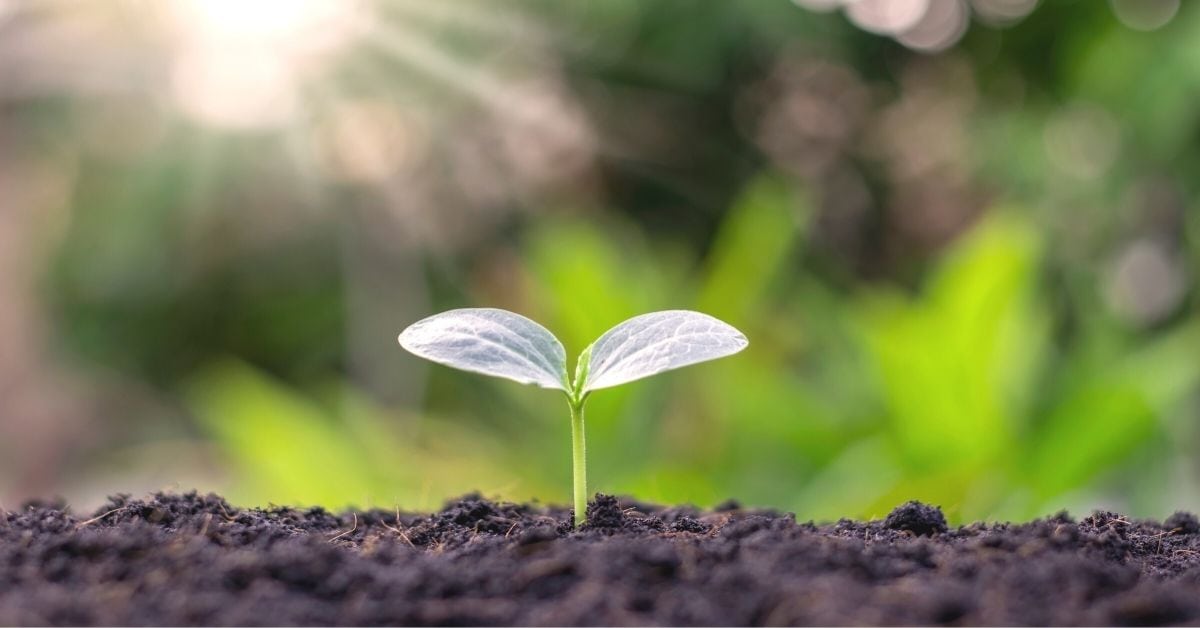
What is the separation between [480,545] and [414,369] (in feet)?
11.2

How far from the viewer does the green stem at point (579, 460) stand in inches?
28.8

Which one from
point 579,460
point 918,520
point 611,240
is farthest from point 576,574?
point 611,240

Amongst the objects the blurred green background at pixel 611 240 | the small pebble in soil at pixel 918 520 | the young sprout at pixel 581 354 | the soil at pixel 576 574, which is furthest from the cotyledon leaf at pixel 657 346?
the blurred green background at pixel 611 240

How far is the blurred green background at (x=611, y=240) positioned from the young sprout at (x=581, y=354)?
1662 millimetres

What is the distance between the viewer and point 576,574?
592 mm

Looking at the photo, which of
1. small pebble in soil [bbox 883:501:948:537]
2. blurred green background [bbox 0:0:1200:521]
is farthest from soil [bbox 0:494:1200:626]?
blurred green background [bbox 0:0:1200:521]

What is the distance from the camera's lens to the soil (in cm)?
53

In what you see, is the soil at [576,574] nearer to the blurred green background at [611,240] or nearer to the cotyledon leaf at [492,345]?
the cotyledon leaf at [492,345]

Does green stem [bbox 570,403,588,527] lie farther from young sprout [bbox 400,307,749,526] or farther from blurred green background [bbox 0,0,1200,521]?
blurred green background [bbox 0,0,1200,521]

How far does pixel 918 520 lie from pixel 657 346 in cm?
26

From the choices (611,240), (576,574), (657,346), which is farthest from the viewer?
(611,240)

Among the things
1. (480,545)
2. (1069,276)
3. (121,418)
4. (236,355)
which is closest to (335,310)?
(236,355)

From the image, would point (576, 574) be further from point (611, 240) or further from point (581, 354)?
point (611, 240)

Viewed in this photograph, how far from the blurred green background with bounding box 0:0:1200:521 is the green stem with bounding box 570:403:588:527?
1.62 m
